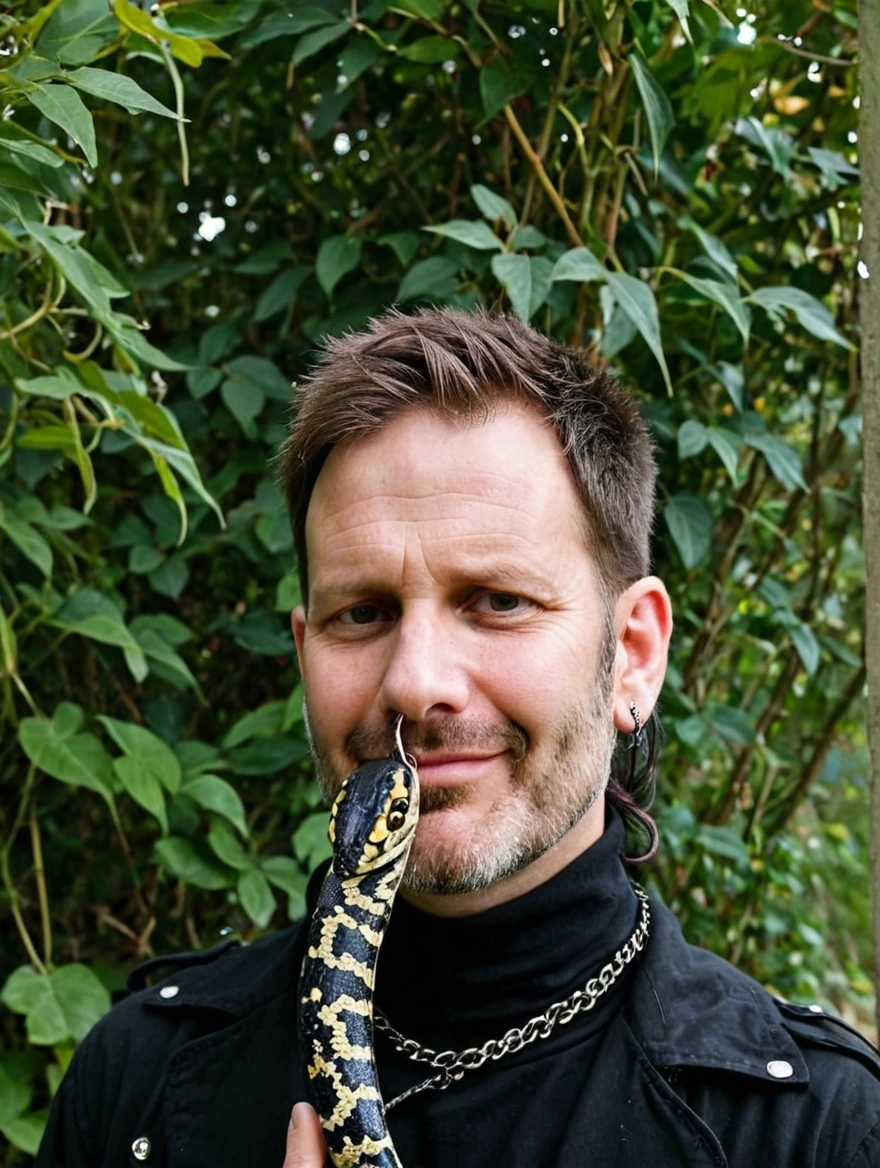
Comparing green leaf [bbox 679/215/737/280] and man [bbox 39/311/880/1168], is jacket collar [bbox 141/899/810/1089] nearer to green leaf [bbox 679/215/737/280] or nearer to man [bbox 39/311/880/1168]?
man [bbox 39/311/880/1168]

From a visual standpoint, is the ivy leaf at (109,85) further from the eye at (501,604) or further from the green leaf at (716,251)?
the green leaf at (716,251)

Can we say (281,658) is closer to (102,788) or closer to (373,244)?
(102,788)

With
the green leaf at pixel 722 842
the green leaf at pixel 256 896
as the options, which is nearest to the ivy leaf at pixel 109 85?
the green leaf at pixel 256 896

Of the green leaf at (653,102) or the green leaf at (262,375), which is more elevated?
the green leaf at (653,102)

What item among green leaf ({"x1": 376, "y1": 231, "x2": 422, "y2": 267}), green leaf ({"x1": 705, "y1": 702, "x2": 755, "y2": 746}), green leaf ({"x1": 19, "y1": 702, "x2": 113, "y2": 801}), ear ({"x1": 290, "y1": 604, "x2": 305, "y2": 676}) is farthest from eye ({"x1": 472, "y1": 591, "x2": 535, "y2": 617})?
green leaf ({"x1": 705, "y1": 702, "x2": 755, "y2": 746})

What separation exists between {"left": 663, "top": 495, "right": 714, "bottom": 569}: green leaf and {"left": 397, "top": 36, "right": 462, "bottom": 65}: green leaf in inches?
39.8

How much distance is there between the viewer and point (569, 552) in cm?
194

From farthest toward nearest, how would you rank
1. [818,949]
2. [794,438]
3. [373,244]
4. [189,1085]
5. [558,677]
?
[818,949]
[794,438]
[373,244]
[189,1085]
[558,677]

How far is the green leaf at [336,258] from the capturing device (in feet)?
9.39

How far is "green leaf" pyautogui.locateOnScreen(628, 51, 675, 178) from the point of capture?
2.42m

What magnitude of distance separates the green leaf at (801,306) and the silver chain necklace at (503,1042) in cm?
135

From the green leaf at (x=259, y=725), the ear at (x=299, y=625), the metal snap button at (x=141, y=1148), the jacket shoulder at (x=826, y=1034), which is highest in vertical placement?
the ear at (x=299, y=625)

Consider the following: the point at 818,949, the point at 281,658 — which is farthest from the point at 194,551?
the point at 818,949

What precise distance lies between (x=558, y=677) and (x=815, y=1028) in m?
0.60
